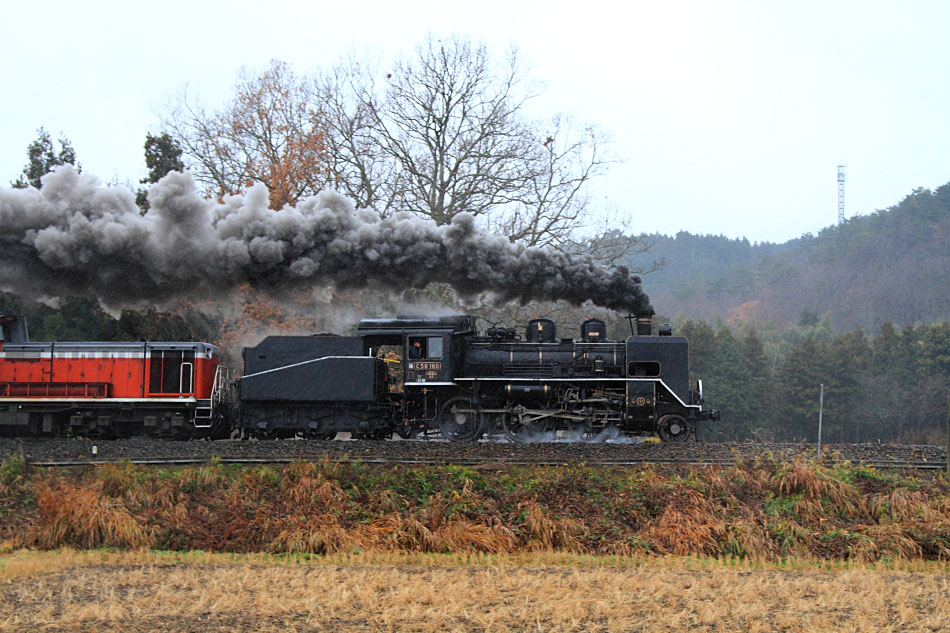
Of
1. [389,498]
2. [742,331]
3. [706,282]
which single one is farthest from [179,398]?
[706,282]

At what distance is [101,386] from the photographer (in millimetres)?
21641

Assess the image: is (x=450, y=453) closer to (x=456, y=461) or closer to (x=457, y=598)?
(x=456, y=461)

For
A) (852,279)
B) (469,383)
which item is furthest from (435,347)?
(852,279)

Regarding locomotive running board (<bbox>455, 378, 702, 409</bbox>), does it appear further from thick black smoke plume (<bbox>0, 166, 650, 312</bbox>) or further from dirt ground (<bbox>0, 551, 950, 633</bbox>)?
dirt ground (<bbox>0, 551, 950, 633</bbox>)

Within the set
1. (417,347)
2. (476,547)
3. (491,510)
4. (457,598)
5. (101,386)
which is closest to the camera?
(457,598)

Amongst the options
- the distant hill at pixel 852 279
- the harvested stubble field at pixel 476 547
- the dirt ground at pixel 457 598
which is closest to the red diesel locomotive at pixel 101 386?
the harvested stubble field at pixel 476 547

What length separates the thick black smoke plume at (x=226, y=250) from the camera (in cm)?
1820

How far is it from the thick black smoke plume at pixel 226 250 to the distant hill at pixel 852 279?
80972 mm

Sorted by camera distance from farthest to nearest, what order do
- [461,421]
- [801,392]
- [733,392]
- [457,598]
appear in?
[733,392]
[801,392]
[461,421]
[457,598]

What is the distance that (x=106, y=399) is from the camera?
70.7ft

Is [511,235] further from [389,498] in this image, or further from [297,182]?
[389,498]

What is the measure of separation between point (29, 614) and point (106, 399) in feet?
48.8

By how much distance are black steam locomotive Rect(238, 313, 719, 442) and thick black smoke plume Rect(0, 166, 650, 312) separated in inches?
53.8

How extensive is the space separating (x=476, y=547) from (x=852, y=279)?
380 ft
